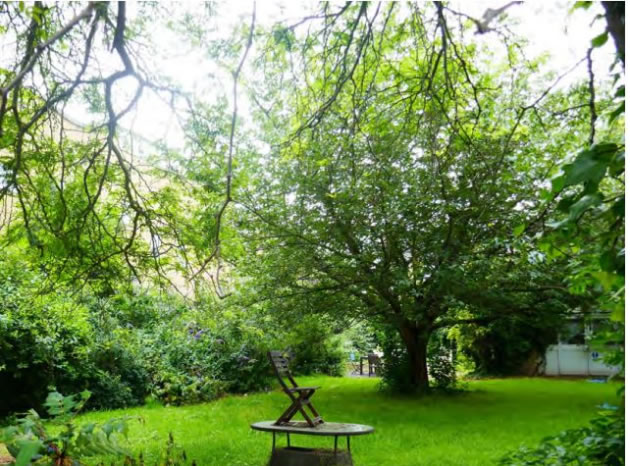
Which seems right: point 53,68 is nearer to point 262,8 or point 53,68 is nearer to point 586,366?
point 262,8

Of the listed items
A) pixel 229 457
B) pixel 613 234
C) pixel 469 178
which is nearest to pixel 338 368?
pixel 469 178

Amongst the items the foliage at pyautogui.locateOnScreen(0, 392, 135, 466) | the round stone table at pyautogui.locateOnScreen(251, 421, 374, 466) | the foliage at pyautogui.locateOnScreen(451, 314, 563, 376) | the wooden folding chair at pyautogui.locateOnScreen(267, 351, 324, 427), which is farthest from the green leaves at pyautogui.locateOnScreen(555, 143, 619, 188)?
the foliage at pyautogui.locateOnScreen(451, 314, 563, 376)

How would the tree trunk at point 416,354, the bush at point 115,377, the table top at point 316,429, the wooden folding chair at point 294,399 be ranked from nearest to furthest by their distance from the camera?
the table top at point 316,429 → the wooden folding chair at point 294,399 → the bush at point 115,377 → the tree trunk at point 416,354

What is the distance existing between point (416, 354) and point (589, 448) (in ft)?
33.3

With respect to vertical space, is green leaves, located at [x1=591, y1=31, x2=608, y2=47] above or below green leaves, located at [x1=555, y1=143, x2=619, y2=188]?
above

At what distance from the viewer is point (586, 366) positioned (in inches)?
761

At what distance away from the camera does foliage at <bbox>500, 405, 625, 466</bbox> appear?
8.38ft

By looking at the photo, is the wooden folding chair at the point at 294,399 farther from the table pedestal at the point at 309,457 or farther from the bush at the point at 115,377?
A: the bush at the point at 115,377

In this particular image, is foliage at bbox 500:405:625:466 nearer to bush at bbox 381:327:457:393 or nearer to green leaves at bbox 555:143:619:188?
green leaves at bbox 555:143:619:188

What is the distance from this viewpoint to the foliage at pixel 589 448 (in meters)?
2.55

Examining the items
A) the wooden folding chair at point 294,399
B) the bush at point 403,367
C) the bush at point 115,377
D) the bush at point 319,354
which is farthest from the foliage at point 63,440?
the bush at point 319,354

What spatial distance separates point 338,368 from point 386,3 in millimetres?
14528

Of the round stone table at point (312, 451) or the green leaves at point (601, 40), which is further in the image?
the round stone table at point (312, 451)

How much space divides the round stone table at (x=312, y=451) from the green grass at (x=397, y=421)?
0.70 meters
